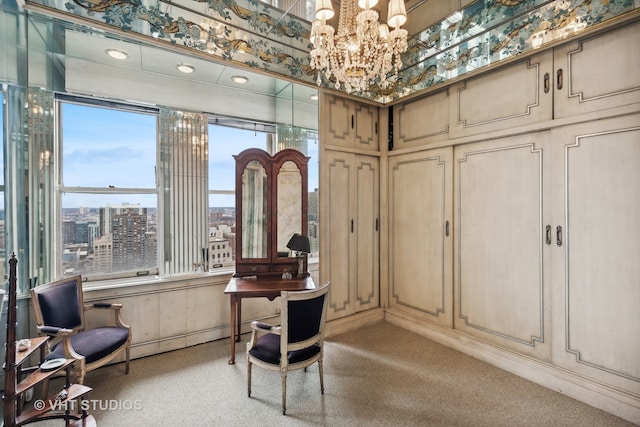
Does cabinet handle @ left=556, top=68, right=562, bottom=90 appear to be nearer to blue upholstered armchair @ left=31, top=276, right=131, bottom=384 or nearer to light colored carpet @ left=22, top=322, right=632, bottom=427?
light colored carpet @ left=22, top=322, right=632, bottom=427

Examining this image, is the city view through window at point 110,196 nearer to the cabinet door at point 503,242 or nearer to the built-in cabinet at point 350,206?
the built-in cabinet at point 350,206

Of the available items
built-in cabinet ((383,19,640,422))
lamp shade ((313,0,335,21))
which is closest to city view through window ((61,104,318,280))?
lamp shade ((313,0,335,21))

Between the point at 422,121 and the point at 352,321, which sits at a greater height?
the point at 422,121

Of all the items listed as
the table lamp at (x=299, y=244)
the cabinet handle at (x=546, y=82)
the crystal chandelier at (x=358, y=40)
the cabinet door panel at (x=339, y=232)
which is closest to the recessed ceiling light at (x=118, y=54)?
the crystal chandelier at (x=358, y=40)

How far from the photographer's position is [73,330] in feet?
8.06

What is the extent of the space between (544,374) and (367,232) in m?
2.18

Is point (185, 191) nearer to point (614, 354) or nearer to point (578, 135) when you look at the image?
point (578, 135)

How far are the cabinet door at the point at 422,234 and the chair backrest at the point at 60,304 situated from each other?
3.35 metres

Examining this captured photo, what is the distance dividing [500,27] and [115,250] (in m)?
4.36

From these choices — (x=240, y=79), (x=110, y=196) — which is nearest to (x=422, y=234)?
(x=240, y=79)

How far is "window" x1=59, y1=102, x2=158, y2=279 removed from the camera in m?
2.91

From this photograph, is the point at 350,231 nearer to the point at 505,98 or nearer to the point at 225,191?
the point at 225,191

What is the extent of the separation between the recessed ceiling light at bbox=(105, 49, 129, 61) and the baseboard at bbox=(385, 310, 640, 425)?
429 centimetres

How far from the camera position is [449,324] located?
333 cm
